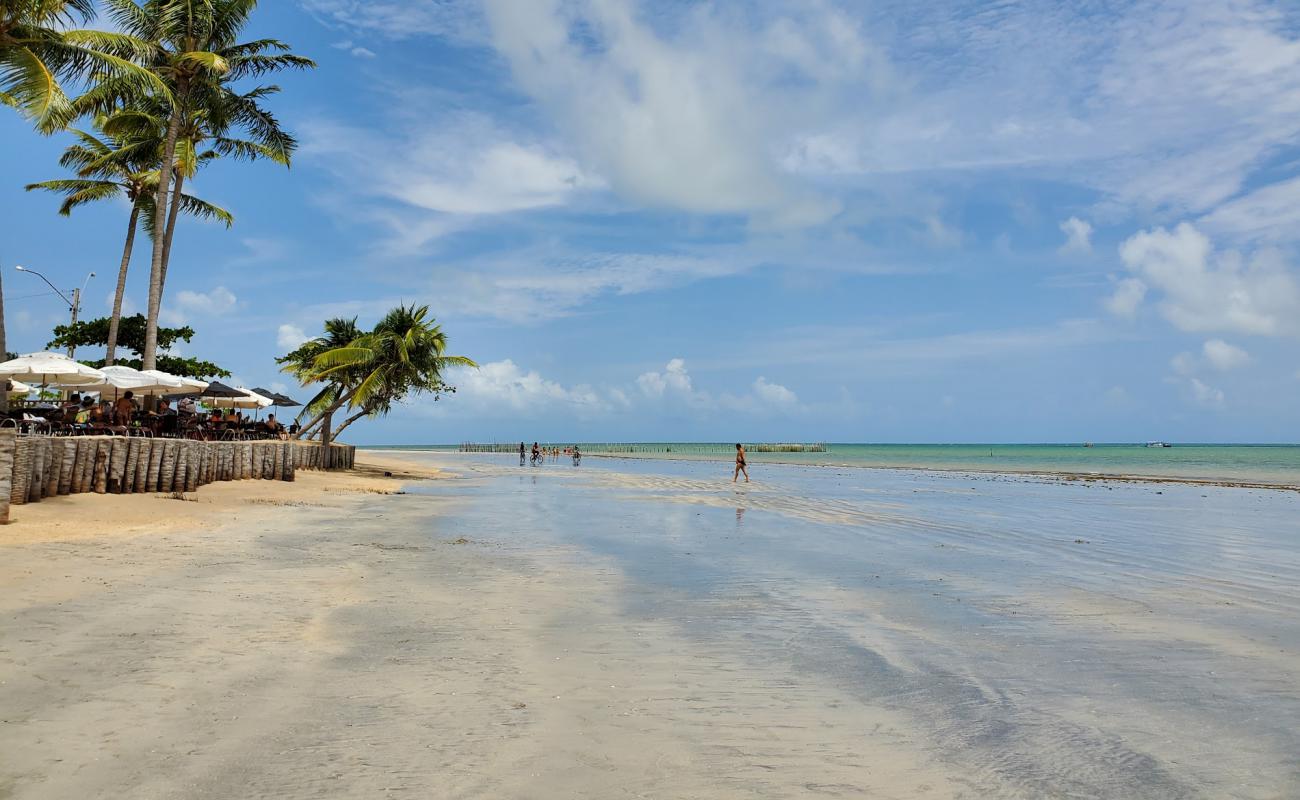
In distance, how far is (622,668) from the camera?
609 cm

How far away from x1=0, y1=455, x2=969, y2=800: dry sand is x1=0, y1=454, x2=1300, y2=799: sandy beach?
2 cm

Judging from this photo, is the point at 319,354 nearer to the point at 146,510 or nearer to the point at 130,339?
the point at 130,339

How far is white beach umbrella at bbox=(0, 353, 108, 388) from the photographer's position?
21.0 metres

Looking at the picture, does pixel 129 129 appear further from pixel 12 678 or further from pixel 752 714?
pixel 752 714

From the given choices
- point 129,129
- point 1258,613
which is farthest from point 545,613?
point 129,129

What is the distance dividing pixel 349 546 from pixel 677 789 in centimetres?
961

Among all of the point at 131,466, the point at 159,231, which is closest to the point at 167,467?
the point at 131,466

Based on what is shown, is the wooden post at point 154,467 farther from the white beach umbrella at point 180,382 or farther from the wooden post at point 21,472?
the white beach umbrella at point 180,382

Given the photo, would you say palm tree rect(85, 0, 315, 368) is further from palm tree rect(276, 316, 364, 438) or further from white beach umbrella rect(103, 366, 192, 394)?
palm tree rect(276, 316, 364, 438)

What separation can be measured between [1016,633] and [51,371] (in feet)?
75.8

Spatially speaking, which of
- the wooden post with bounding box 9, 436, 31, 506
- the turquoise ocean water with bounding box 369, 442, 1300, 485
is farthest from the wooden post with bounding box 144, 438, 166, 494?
the turquoise ocean water with bounding box 369, 442, 1300, 485

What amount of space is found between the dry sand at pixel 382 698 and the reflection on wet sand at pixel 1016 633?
0.25 m

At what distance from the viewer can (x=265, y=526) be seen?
1432 cm

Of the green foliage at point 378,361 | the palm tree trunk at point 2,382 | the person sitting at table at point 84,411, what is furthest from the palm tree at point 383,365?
the palm tree trunk at point 2,382
